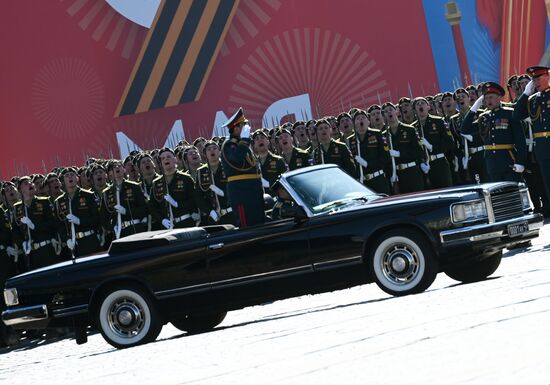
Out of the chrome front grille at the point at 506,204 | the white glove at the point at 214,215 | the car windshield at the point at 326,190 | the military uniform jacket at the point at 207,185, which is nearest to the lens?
the chrome front grille at the point at 506,204

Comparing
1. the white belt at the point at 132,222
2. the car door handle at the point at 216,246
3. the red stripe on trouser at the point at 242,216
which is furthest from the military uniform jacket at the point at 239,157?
the white belt at the point at 132,222

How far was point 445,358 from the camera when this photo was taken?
22.1 ft

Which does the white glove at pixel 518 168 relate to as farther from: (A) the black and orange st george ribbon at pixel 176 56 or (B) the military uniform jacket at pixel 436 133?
(A) the black and orange st george ribbon at pixel 176 56

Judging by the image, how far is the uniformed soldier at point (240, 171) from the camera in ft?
42.8

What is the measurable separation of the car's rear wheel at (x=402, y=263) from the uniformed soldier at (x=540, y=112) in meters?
4.04

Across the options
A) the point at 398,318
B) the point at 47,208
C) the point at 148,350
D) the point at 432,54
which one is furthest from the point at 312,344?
the point at 432,54

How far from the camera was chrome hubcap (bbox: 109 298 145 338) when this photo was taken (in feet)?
38.2

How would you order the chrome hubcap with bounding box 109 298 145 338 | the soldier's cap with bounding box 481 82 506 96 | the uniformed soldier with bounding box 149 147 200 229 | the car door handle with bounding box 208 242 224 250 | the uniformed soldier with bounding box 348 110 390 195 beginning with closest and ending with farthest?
the car door handle with bounding box 208 242 224 250, the chrome hubcap with bounding box 109 298 145 338, the soldier's cap with bounding box 481 82 506 96, the uniformed soldier with bounding box 149 147 200 229, the uniformed soldier with bounding box 348 110 390 195

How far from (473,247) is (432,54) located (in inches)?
603

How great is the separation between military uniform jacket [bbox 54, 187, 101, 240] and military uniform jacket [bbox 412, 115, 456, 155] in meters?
4.72

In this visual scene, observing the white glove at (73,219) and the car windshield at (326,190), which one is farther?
the white glove at (73,219)

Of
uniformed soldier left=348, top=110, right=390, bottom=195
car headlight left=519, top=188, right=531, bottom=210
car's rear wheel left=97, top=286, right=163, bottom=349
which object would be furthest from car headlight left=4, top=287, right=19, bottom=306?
uniformed soldier left=348, top=110, right=390, bottom=195

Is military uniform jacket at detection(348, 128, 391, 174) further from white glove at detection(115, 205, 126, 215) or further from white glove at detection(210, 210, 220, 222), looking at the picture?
white glove at detection(115, 205, 126, 215)

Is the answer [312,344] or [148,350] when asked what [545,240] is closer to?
[148,350]
